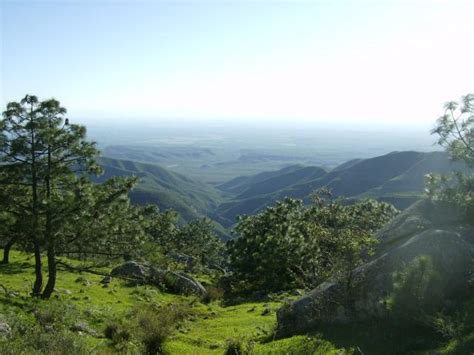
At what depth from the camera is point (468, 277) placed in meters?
13.2

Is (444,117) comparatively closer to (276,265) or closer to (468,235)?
(468,235)

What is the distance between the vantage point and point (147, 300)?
32156 millimetres

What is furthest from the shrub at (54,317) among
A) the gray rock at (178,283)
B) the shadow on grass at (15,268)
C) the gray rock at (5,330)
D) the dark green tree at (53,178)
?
the shadow on grass at (15,268)

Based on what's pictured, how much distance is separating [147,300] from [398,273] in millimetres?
23330

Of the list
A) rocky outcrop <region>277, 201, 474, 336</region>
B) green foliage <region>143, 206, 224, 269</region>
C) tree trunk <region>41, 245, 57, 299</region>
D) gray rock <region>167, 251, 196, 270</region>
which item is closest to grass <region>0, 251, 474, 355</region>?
rocky outcrop <region>277, 201, 474, 336</region>

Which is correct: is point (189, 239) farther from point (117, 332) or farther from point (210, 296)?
point (117, 332)

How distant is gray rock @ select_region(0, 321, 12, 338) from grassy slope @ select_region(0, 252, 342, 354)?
8.98ft

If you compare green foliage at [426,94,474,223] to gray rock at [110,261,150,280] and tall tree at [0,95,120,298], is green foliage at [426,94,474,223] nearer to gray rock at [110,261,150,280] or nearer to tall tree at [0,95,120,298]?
tall tree at [0,95,120,298]

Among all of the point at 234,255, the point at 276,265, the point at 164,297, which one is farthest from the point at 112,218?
the point at 234,255

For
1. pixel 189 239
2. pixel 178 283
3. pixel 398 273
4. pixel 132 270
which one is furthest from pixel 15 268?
pixel 189 239

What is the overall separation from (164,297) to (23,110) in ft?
61.9

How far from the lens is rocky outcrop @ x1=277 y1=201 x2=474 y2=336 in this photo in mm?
13016

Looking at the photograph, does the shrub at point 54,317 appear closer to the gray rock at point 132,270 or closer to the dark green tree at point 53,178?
the dark green tree at point 53,178

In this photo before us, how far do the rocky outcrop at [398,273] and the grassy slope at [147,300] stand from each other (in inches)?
56.6
